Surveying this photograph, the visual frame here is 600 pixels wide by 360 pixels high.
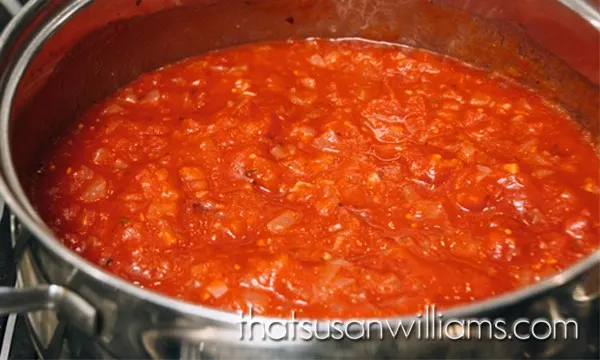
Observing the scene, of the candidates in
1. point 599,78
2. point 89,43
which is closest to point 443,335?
point 599,78

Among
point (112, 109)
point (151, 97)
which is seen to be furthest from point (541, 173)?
point (112, 109)

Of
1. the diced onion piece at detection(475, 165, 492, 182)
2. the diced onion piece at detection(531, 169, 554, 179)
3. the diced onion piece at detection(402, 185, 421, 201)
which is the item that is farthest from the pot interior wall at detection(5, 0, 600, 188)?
the diced onion piece at detection(402, 185, 421, 201)

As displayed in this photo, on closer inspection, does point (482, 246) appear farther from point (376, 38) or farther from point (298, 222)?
point (376, 38)

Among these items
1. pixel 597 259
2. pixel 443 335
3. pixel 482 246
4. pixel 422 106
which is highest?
pixel 422 106

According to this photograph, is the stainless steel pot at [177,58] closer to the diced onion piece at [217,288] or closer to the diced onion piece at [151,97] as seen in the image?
the diced onion piece at [151,97]

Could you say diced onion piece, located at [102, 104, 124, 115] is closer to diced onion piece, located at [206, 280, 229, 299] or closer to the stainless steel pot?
the stainless steel pot
